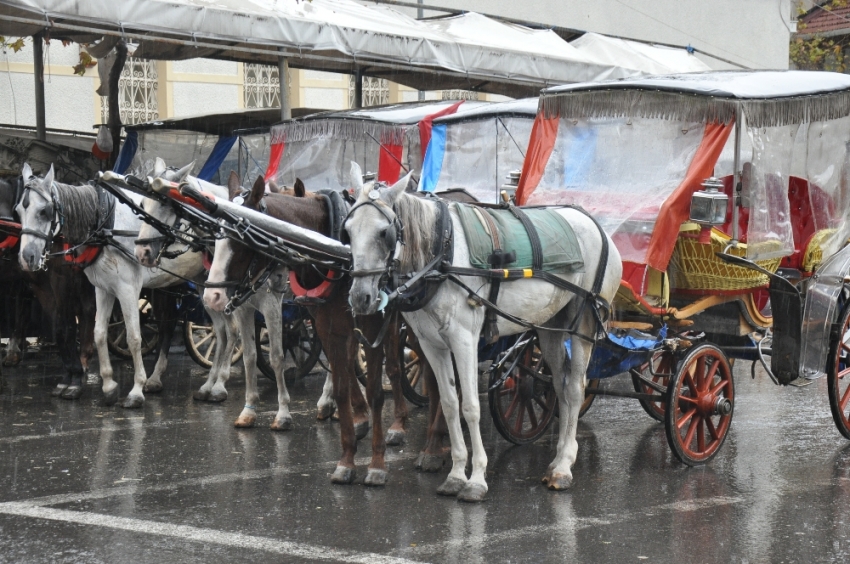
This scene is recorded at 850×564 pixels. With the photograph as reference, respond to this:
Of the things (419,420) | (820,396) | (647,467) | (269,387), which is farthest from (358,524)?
(820,396)

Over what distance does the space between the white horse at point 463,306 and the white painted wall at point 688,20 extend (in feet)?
55.1

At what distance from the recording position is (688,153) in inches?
299

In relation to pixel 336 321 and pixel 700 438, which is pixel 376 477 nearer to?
pixel 336 321

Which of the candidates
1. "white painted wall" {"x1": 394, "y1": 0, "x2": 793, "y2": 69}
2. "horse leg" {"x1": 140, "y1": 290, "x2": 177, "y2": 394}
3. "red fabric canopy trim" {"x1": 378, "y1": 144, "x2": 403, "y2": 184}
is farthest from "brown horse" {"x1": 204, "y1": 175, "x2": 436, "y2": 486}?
"white painted wall" {"x1": 394, "y1": 0, "x2": 793, "y2": 69}

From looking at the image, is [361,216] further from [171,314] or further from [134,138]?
[134,138]

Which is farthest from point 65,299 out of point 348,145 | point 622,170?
point 622,170

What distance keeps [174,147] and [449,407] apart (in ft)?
29.7

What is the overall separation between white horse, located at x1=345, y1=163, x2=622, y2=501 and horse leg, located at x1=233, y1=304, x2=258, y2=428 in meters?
2.70

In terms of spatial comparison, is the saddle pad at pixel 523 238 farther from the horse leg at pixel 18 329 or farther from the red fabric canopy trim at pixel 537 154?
Result: the horse leg at pixel 18 329

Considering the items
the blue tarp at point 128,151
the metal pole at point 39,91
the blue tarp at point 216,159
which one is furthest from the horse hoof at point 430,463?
the blue tarp at point 128,151

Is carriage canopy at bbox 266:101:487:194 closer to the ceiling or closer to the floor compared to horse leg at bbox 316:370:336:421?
closer to the ceiling

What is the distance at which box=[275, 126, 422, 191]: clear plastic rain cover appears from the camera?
1133 cm

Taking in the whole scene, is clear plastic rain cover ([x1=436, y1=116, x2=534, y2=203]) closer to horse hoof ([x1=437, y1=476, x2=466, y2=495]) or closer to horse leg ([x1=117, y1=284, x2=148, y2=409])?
horse leg ([x1=117, y1=284, x2=148, y2=409])

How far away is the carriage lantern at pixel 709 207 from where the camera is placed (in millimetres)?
7043
